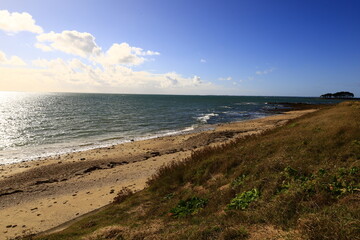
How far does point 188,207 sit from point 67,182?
400 inches

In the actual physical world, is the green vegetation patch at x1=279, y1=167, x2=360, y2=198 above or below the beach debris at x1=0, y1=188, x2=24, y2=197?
above

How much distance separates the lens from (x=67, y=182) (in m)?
12.6

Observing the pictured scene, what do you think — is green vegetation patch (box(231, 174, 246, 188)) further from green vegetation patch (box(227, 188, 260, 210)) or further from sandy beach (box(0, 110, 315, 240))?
sandy beach (box(0, 110, 315, 240))

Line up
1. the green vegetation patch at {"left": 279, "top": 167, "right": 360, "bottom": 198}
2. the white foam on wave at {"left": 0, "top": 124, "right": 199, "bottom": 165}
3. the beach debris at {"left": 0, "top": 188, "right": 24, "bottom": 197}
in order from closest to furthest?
the green vegetation patch at {"left": 279, "top": 167, "right": 360, "bottom": 198}, the beach debris at {"left": 0, "top": 188, "right": 24, "bottom": 197}, the white foam on wave at {"left": 0, "top": 124, "right": 199, "bottom": 165}

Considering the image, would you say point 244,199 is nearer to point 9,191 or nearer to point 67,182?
point 67,182

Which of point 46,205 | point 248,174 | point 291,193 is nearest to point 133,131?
point 46,205

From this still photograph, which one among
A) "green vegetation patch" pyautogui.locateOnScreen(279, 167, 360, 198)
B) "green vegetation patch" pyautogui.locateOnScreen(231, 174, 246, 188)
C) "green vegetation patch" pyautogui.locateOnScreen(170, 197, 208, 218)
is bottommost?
"green vegetation patch" pyautogui.locateOnScreen(170, 197, 208, 218)

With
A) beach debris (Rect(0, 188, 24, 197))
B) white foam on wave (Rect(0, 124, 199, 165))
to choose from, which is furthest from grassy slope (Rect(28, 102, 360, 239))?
white foam on wave (Rect(0, 124, 199, 165))

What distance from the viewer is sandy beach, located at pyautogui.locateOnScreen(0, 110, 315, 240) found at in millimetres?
8469

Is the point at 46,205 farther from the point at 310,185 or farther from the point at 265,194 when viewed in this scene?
the point at 310,185

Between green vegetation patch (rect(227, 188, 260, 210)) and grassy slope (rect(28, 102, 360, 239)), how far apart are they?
0.03 meters

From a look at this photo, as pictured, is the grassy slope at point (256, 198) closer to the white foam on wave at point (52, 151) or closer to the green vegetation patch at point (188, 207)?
the green vegetation patch at point (188, 207)

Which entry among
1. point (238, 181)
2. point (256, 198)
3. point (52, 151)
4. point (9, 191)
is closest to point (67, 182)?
point (9, 191)

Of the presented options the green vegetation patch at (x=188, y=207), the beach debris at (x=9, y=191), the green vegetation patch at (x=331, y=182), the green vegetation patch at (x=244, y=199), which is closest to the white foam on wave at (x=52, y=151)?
the beach debris at (x=9, y=191)
